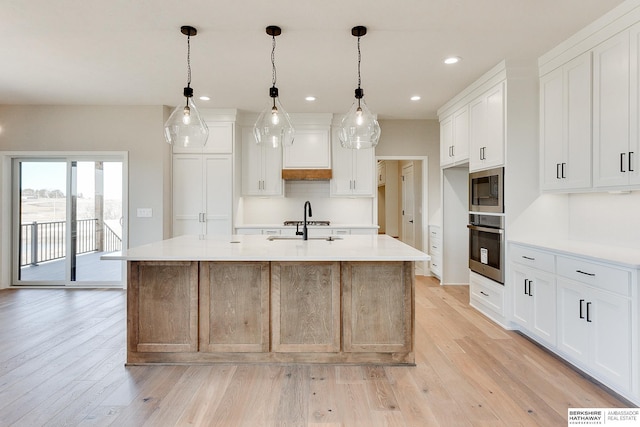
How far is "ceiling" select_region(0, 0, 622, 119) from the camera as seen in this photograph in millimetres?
2663

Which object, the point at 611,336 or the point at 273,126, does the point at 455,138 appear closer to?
the point at 273,126

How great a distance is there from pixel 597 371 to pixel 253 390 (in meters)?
2.31

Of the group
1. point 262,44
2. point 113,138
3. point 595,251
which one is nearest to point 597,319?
point 595,251

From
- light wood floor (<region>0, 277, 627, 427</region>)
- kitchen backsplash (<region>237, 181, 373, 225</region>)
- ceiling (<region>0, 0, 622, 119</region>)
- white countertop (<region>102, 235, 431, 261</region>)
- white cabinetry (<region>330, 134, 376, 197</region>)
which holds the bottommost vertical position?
light wood floor (<region>0, 277, 627, 427</region>)

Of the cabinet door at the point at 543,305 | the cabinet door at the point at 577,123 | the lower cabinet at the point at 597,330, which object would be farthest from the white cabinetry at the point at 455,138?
the lower cabinet at the point at 597,330

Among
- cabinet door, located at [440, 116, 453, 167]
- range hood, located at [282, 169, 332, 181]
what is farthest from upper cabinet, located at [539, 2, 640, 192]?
range hood, located at [282, 169, 332, 181]

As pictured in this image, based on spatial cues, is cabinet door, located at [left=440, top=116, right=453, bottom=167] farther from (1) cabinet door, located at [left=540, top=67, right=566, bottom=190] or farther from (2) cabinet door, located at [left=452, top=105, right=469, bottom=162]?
(1) cabinet door, located at [left=540, top=67, right=566, bottom=190]

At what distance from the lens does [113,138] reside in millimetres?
5188

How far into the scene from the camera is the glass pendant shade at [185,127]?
2.88 metres

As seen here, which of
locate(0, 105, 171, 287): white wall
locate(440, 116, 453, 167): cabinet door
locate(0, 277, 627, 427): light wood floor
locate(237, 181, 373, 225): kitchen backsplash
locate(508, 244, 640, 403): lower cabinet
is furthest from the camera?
locate(237, 181, 373, 225): kitchen backsplash

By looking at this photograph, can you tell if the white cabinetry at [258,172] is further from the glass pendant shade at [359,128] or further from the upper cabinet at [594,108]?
the upper cabinet at [594,108]

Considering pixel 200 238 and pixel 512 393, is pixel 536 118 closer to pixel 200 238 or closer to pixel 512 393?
pixel 512 393

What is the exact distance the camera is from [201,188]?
5379 mm

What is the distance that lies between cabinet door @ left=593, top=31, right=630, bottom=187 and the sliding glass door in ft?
18.4
